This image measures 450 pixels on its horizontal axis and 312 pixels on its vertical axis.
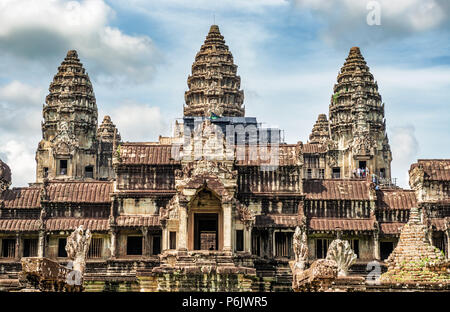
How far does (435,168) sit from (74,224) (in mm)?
25999

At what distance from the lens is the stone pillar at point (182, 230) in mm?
38188

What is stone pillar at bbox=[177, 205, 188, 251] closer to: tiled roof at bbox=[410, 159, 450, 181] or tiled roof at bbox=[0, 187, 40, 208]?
tiled roof at bbox=[0, 187, 40, 208]

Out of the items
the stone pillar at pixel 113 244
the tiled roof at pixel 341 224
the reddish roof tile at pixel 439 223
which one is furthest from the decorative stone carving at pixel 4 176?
the reddish roof tile at pixel 439 223

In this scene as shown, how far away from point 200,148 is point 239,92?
34461 millimetres

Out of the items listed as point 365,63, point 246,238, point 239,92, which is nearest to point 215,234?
point 246,238

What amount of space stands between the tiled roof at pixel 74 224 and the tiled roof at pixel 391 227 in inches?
727

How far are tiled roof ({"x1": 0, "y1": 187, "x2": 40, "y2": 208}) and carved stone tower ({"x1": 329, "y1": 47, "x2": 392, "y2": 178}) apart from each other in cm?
3507

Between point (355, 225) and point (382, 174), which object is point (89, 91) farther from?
point (355, 225)

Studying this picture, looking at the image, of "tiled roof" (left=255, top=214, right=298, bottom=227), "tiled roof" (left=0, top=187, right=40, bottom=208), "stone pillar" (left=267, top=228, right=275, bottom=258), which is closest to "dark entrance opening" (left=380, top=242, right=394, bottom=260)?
"tiled roof" (left=255, top=214, right=298, bottom=227)

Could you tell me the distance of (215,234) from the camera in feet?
136

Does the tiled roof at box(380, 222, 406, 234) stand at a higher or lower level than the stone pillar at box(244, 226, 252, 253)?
higher

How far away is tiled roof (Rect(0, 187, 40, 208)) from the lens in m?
45.9

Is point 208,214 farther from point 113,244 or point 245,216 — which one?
point 113,244

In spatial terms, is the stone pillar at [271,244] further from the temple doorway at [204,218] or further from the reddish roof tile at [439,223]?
the reddish roof tile at [439,223]
